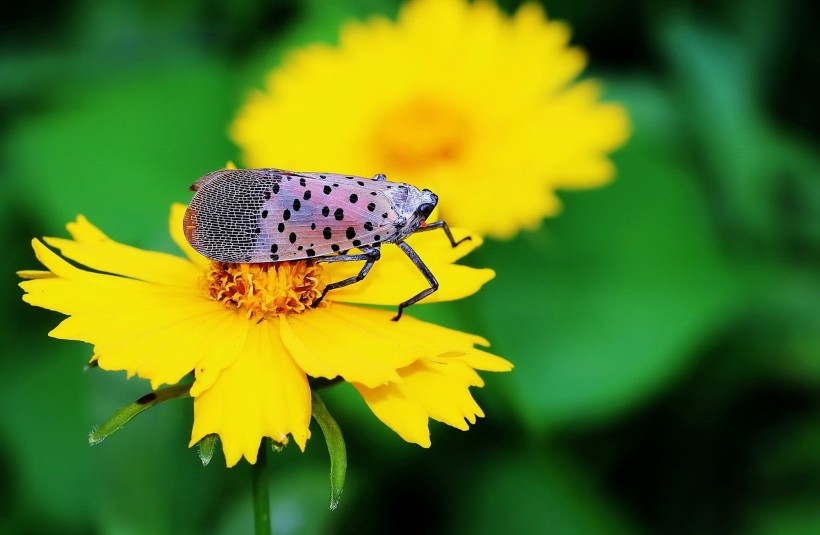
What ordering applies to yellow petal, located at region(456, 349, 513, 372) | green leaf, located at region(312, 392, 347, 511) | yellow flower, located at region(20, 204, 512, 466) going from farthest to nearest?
1. yellow petal, located at region(456, 349, 513, 372)
2. yellow flower, located at region(20, 204, 512, 466)
3. green leaf, located at region(312, 392, 347, 511)

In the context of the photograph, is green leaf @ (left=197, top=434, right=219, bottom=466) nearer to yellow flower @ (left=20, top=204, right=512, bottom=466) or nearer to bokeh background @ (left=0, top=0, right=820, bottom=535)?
yellow flower @ (left=20, top=204, right=512, bottom=466)

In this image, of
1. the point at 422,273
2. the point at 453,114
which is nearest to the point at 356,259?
the point at 422,273

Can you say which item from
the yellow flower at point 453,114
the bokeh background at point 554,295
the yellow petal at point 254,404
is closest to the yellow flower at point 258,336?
the yellow petal at point 254,404

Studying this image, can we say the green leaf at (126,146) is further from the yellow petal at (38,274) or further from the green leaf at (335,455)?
the green leaf at (335,455)

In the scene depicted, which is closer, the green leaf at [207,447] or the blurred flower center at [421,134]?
the green leaf at [207,447]

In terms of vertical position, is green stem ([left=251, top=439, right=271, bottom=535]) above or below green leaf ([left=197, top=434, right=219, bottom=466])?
below

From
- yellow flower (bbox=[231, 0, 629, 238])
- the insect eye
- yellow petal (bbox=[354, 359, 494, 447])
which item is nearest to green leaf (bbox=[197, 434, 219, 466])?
yellow petal (bbox=[354, 359, 494, 447])
